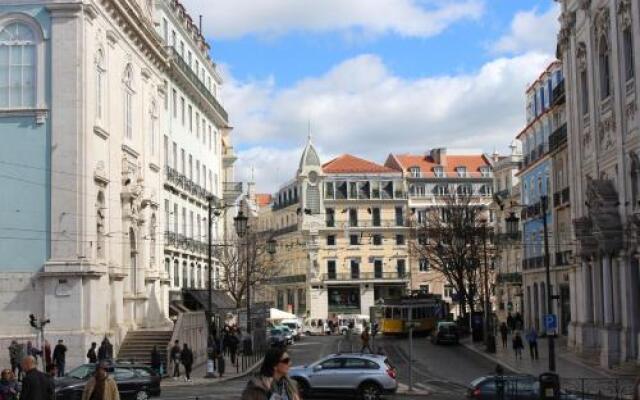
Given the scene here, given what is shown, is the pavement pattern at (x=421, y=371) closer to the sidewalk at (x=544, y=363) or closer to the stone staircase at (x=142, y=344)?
the sidewalk at (x=544, y=363)

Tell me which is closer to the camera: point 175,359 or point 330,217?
point 175,359

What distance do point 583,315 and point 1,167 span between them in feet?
87.5

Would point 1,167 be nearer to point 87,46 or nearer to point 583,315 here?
point 87,46

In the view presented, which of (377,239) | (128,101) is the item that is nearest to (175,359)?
(128,101)

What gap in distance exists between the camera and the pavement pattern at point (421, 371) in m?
31.8

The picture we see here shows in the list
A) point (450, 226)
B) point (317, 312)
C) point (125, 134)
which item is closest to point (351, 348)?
point (450, 226)

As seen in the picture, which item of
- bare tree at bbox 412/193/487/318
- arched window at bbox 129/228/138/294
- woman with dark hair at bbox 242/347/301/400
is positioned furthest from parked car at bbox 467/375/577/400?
bare tree at bbox 412/193/487/318

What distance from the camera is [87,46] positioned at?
39.5m

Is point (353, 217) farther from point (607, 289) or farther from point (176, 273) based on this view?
point (607, 289)

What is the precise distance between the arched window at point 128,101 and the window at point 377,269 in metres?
72.3

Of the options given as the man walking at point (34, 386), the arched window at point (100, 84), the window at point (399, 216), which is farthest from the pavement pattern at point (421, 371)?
the window at point (399, 216)

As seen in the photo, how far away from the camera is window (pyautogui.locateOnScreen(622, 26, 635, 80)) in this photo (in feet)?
124

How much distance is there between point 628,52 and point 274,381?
32.5 m

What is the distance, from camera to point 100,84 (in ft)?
138
